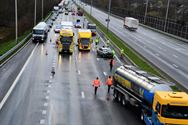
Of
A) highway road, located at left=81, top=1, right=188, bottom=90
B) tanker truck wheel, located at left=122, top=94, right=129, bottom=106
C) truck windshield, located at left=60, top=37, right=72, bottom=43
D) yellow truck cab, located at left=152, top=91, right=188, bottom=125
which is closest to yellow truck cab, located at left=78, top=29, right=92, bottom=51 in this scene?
truck windshield, located at left=60, top=37, right=72, bottom=43

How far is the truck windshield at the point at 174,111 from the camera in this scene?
2250cm

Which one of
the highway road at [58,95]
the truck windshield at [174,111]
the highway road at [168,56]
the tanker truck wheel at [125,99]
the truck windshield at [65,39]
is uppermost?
the truck windshield at [174,111]

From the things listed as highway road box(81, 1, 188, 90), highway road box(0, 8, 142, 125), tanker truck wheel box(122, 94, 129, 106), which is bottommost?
highway road box(81, 1, 188, 90)

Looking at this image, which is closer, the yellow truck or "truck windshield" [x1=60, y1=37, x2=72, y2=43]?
the yellow truck

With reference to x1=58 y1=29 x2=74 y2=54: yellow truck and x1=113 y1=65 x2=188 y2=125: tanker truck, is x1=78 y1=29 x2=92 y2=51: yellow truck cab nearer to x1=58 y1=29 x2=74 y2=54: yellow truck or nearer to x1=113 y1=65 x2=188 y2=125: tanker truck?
x1=58 y1=29 x2=74 y2=54: yellow truck

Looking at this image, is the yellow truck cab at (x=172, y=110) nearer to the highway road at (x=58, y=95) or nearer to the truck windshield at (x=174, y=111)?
the truck windshield at (x=174, y=111)

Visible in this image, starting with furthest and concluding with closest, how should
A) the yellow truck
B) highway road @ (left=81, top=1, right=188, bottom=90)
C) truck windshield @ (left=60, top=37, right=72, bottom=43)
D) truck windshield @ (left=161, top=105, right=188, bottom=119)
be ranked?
truck windshield @ (left=60, top=37, right=72, bottom=43) → the yellow truck → highway road @ (left=81, top=1, right=188, bottom=90) → truck windshield @ (left=161, top=105, right=188, bottom=119)

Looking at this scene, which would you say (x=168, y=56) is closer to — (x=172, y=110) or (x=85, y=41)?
(x=85, y=41)

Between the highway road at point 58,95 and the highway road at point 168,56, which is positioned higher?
the highway road at point 58,95

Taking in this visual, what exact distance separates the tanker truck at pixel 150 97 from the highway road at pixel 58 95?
113 centimetres

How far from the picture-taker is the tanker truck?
22.6 m

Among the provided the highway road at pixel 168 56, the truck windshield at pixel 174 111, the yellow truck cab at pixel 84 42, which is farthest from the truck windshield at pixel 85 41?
the truck windshield at pixel 174 111

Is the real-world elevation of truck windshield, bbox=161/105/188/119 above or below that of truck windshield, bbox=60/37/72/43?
above

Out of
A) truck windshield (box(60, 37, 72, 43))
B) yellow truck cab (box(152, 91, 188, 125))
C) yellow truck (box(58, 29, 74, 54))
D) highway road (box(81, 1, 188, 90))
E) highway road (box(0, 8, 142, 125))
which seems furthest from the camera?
truck windshield (box(60, 37, 72, 43))
